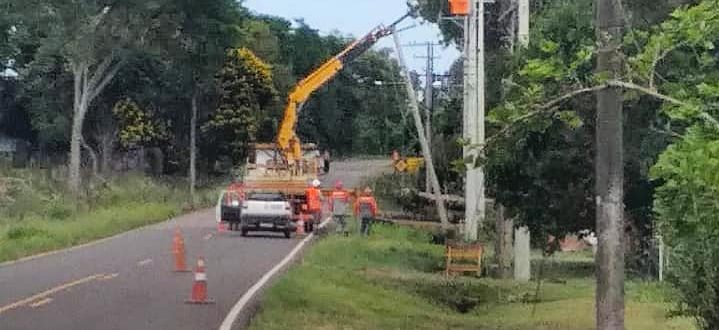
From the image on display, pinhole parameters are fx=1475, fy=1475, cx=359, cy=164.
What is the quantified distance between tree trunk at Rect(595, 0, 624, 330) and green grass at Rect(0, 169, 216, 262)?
998 inches

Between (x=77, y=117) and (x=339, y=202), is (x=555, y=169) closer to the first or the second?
(x=339, y=202)

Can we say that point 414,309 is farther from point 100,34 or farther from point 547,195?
point 100,34

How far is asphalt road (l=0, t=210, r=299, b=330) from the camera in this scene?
68.8ft

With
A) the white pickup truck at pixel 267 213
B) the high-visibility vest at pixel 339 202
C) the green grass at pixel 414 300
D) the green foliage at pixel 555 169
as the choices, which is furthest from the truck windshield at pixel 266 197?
the green foliage at pixel 555 169

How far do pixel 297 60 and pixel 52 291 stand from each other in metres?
89.3

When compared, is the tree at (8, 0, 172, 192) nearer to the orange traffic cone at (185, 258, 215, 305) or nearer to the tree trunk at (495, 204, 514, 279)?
the tree trunk at (495, 204, 514, 279)

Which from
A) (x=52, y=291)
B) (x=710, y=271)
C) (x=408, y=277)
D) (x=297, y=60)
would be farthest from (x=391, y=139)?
(x=710, y=271)

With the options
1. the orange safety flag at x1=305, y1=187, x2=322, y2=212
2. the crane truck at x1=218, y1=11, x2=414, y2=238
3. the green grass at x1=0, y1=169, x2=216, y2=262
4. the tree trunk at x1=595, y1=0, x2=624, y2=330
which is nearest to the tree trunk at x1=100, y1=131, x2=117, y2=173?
the green grass at x1=0, y1=169, x2=216, y2=262

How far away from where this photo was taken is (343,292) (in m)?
27.5

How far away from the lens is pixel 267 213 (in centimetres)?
4678

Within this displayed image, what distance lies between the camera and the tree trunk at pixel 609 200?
43.1ft

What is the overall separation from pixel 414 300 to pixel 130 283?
5.63m

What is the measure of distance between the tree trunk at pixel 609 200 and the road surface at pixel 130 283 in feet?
26.2

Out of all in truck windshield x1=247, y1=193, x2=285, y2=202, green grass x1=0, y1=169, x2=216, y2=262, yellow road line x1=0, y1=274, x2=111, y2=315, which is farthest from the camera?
truck windshield x1=247, y1=193, x2=285, y2=202
